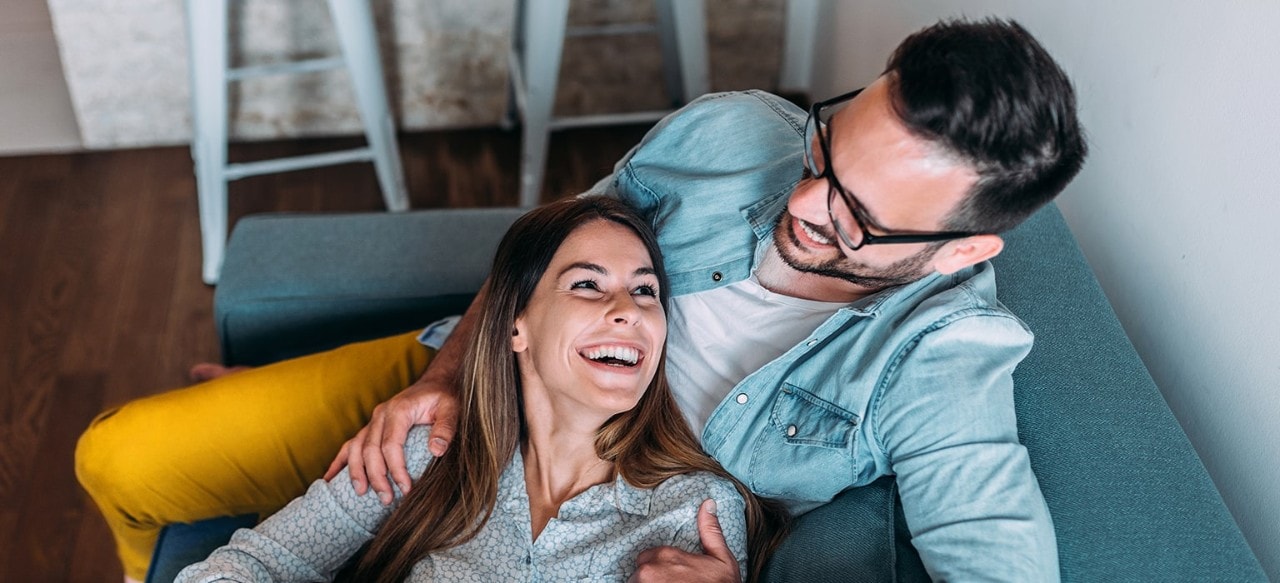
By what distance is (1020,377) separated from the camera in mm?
1497

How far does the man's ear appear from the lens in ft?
4.62

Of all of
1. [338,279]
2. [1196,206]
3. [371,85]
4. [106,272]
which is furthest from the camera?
[106,272]

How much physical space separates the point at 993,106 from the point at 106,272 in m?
2.25

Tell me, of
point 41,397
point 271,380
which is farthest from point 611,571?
point 41,397

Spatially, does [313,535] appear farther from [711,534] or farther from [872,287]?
[872,287]

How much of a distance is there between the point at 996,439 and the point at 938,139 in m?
0.37

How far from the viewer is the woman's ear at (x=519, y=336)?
63.6 inches

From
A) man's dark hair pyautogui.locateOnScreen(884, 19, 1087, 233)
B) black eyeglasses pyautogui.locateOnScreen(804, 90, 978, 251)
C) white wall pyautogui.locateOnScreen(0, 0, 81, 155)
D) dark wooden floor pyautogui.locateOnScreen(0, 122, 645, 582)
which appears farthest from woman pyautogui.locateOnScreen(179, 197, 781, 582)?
white wall pyautogui.locateOnScreen(0, 0, 81, 155)

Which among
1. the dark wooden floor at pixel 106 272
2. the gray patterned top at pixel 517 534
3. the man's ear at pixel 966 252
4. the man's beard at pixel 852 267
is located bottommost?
the dark wooden floor at pixel 106 272

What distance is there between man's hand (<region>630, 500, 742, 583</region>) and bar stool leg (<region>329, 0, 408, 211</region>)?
58.8 inches

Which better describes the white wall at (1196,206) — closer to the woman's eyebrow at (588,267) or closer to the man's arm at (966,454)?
the man's arm at (966,454)

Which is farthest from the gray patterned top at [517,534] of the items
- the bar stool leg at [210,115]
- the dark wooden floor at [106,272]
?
the bar stool leg at [210,115]

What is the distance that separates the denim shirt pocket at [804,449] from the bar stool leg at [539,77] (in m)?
1.26

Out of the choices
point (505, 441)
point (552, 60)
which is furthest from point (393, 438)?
point (552, 60)
